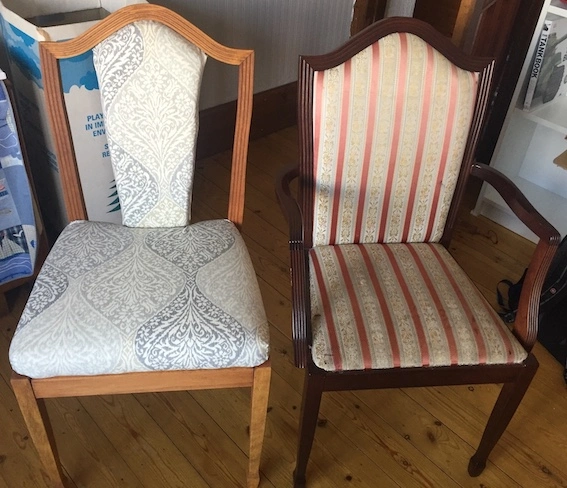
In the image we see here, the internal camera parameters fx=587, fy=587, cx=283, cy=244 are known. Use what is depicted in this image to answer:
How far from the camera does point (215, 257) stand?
1.27 metres

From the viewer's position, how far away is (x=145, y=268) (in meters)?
1.22

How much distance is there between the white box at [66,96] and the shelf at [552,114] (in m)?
1.30

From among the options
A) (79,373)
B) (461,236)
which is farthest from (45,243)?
(461,236)

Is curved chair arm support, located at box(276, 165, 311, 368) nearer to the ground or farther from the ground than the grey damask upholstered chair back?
nearer to the ground

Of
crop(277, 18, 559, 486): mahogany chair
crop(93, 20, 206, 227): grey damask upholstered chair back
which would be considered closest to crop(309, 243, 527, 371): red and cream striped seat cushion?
crop(277, 18, 559, 486): mahogany chair

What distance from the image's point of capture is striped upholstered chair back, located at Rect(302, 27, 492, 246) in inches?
48.0

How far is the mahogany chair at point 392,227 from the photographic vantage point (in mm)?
1169

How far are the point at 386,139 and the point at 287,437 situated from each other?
769 millimetres

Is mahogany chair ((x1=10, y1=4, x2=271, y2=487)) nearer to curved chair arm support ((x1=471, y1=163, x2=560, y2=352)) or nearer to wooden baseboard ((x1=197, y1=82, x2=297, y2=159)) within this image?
curved chair arm support ((x1=471, y1=163, x2=560, y2=352))

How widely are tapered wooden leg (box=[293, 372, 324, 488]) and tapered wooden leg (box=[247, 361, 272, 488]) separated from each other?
0.25 ft

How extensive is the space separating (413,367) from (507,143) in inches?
48.5

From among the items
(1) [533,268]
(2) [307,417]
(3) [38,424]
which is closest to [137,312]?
(3) [38,424]

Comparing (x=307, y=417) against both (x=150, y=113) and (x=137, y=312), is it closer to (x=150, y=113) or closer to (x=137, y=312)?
(x=137, y=312)

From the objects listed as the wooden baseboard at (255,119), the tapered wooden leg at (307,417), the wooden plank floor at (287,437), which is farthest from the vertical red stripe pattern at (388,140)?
the wooden baseboard at (255,119)
